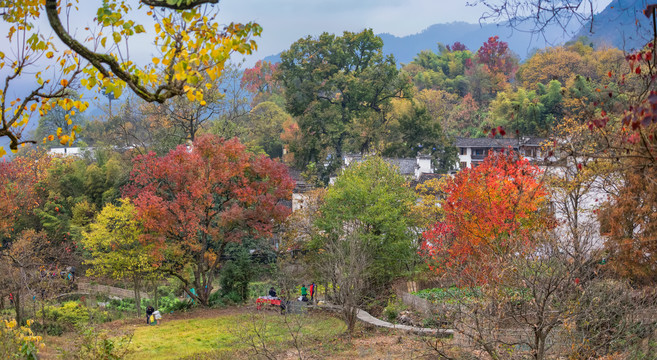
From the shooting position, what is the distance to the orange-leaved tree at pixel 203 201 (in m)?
19.0

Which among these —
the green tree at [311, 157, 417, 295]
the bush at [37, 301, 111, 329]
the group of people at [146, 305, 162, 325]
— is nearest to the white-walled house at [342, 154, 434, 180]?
the green tree at [311, 157, 417, 295]

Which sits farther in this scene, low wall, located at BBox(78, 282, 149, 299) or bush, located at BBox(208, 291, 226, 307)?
low wall, located at BBox(78, 282, 149, 299)

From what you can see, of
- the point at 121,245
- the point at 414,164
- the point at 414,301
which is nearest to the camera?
the point at 414,301

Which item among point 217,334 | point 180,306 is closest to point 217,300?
point 180,306

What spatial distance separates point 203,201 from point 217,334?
5.31 m

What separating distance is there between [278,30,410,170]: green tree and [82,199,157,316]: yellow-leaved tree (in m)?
18.8

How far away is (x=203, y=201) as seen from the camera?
19.4m

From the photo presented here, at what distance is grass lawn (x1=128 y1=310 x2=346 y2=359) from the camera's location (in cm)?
1374

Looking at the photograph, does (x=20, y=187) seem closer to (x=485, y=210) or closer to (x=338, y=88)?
(x=338, y=88)

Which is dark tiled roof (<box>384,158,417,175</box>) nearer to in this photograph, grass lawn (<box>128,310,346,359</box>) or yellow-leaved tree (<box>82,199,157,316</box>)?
grass lawn (<box>128,310,346,359</box>)

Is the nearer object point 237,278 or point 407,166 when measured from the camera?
point 237,278

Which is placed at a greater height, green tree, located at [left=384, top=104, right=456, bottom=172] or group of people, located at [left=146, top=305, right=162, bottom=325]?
green tree, located at [left=384, top=104, right=456, bottom=172]

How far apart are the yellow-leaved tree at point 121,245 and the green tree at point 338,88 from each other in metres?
18.8

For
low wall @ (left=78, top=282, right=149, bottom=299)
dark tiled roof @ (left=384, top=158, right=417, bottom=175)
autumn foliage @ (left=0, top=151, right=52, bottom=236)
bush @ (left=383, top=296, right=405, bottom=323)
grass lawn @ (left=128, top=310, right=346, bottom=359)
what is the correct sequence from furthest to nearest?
dark tiled roof @ (left=384, top=158, right=417, bottom=175) → low wall @ (left=78, top=282, right=149, bottom=299) → autumn foliage @ (left=0, top=151, right=52, bottom=236) → bush @ (left=383, top=296, right=405, bottom=323) → grass lawn @ (left=128, top=310, right=346, bottom=359)
